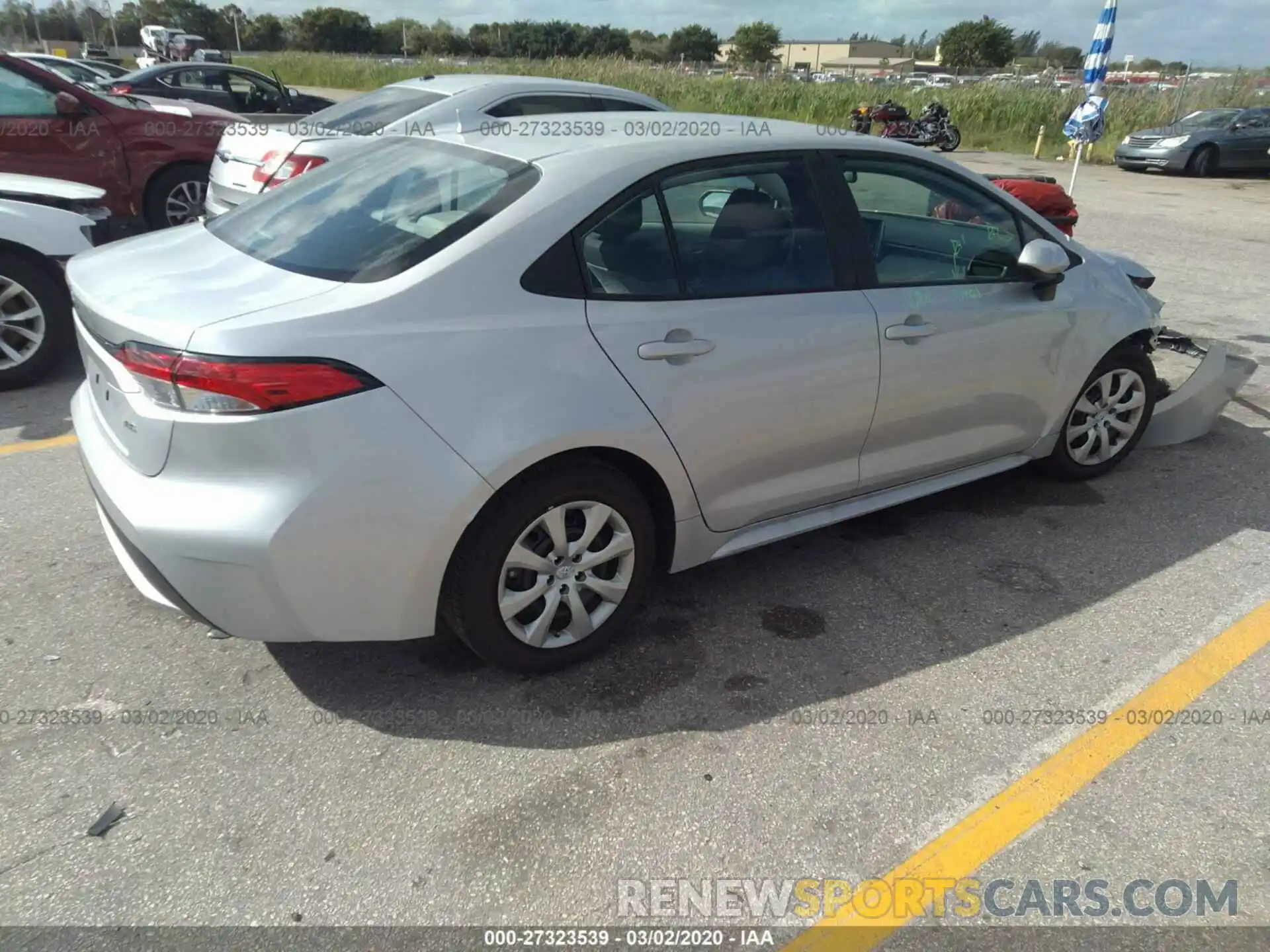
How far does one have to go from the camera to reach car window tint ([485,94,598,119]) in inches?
294

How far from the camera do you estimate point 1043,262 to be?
3.71 meters

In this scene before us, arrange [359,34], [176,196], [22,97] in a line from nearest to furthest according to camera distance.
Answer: [22,97] → [176,196] → [359,34]

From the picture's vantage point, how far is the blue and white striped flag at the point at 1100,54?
30.3 ft

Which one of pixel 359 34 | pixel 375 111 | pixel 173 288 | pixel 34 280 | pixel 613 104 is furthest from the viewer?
pixel 359 34

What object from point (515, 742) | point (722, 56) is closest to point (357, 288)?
point (515, 742)

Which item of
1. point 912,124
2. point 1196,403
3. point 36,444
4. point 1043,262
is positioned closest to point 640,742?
point 1043,262

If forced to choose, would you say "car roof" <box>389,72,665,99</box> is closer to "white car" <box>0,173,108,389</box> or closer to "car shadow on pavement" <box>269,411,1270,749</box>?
"white car" <box>0,173,108,389</box>

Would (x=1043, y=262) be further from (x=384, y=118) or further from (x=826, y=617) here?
(x=384, y=118)

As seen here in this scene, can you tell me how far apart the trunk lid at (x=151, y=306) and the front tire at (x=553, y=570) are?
33.1 inches

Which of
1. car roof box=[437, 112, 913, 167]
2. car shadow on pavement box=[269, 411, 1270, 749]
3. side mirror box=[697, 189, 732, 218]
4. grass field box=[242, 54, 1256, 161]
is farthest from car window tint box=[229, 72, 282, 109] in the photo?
car shadow on pavement box=[269, 411, 1270, 749]

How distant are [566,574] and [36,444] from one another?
10.8 feet

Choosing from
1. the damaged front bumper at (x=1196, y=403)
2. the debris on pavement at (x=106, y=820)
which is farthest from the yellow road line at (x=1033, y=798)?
the damaged front bumper at (x=1196, y=403)

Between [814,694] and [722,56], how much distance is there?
322ft

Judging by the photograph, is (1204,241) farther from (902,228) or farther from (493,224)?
(493,224)
